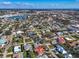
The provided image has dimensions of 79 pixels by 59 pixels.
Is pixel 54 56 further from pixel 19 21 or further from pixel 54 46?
pixel 19 21

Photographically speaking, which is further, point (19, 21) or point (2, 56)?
point (19, 21)

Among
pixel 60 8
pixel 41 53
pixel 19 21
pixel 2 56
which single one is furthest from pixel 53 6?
pixel 2 56

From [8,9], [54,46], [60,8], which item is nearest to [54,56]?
[54,46]

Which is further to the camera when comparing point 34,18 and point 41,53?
point 34,18

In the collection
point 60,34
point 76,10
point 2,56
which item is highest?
point 76,10

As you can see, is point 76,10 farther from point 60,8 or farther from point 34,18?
point 34,18

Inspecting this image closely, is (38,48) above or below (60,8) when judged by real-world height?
below
